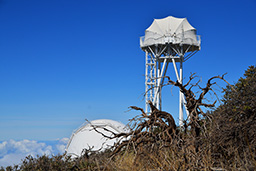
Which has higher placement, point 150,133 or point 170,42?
point 170,42

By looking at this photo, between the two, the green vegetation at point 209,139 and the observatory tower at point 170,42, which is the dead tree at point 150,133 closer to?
the green vegetation at point 209,139

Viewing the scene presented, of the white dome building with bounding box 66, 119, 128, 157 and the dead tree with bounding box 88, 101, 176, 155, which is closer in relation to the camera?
the dead tree with bounding box 88, 101, 176, 155

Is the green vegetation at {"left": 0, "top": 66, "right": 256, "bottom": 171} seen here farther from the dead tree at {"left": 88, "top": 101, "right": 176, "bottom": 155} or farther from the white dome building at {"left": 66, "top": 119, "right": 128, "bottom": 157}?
the white dome building at {"left": 66, "top": 119, "right": 128, "bottom": 157}

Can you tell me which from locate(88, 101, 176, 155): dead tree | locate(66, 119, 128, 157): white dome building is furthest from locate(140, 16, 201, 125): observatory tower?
locate(88, 101, 176, 155): dead tree

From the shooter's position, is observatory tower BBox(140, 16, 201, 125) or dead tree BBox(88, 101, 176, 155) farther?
observatory tower BBox(140, 16, 201, 125)

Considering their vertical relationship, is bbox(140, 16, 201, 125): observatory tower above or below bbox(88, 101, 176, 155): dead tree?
above

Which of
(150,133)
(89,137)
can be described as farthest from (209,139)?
(89,137)

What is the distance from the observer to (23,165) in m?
9.67

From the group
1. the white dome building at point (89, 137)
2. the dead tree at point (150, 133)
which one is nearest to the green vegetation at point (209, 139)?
the dead tree at point (150, 133)

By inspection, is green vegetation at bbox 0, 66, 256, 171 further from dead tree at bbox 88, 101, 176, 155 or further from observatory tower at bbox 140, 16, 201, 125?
observatory tower at bbox 140, 16, 201, 125

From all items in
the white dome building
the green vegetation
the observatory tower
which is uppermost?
the observatory tower

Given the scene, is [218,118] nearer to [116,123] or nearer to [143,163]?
[143,163]

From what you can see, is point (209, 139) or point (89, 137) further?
point (89, 137)

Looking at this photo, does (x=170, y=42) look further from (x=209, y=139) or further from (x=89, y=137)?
(x=209, y=139)
